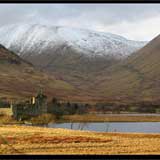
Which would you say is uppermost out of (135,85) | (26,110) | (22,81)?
(26,110)

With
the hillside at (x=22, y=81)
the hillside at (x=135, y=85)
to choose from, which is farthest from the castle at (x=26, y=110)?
the hillside at (x=135, y=85)

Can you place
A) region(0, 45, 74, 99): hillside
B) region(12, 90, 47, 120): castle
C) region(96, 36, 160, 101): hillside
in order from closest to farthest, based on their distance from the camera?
region(12, 90, 47, 120): castle
region(0, 45, 74, 99): hillside
region(96, 36, 160, 101): hillside

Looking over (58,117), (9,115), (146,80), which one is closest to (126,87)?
(146,80)

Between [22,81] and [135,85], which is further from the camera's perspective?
[135,85]

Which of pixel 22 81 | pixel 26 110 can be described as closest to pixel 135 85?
pixel 22 81

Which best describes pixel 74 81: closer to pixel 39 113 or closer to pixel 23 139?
pixel 39 113

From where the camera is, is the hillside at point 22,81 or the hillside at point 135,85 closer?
the hillside at point 22,81

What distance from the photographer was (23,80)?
159 m

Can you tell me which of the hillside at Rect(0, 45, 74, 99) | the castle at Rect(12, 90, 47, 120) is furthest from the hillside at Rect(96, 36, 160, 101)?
the castle at Rect(12, 90, 47, 120)

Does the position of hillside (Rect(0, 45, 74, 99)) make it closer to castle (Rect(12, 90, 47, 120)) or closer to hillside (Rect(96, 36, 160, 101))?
hillside (Rect(96, 36, 160, 101))

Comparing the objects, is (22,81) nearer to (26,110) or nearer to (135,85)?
(135,85)

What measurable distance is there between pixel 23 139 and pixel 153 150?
6093 mm

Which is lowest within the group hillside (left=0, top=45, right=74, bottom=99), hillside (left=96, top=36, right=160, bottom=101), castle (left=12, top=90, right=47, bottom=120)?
hillside (left=96, top=36, right=160, bottom=101)

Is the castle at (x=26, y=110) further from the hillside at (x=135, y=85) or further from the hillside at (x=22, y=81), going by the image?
the hillside at (x=135, y=85)
